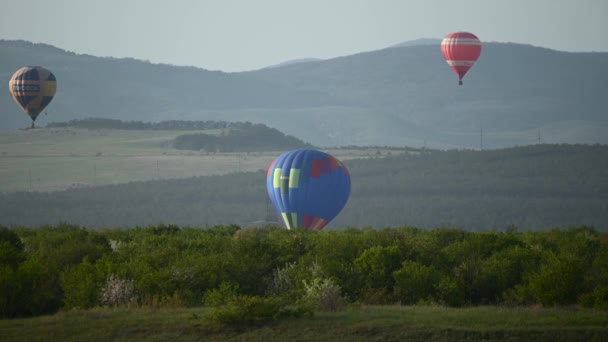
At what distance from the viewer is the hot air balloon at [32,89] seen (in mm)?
97938

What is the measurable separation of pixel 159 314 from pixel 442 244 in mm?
12584

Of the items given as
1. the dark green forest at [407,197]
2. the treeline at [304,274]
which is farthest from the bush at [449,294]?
the dark green forest at [407,197]

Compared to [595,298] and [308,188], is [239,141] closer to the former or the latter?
[308,188]

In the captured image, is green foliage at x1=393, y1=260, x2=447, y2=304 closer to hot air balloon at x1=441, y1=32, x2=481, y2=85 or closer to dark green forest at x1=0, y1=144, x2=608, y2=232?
hot air balloon at x1=441, y1=32, x2=481, y2=85

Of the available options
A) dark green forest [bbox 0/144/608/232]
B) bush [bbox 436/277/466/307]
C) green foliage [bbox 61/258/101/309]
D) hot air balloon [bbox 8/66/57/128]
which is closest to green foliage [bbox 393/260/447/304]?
bush [bbox 436/277/466/307]

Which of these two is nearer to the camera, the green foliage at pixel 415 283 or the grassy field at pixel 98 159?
the green foliage at pixel 415 283

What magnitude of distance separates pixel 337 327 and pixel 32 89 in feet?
263

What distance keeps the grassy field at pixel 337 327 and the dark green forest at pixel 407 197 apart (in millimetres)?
76116

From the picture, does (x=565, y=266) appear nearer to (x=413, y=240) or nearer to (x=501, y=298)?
(x=501, y=298)

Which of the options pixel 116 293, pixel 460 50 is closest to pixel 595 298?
pixel 116 293

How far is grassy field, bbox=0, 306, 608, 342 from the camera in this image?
67.3ft

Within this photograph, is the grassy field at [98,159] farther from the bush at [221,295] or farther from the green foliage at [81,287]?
the bush at [221,295]

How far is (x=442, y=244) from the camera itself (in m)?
32.9

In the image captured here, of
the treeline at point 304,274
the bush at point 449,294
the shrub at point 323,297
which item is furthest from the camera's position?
the bush at point 449,294
